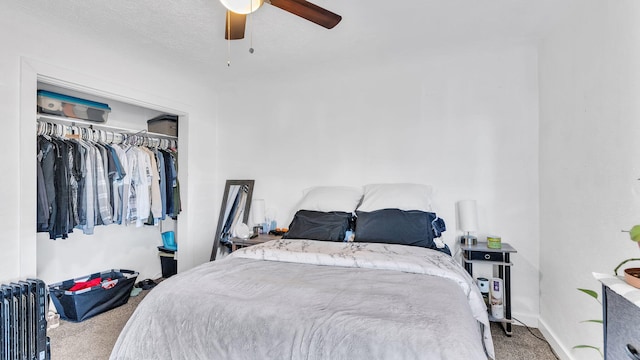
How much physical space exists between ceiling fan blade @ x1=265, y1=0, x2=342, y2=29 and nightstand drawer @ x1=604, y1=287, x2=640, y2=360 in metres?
1.75

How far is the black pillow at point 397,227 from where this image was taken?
241cm

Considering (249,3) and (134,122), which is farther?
(134,122)

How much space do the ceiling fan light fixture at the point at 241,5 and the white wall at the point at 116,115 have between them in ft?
5.38

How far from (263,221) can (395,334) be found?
2.46 m

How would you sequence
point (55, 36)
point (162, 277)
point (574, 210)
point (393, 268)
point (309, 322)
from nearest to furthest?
point (309, 322) → point (393, 268) → point (574, 210) → point (55, 36) → point (162, 277)

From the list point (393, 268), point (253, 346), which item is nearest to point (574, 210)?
point (393, 268)

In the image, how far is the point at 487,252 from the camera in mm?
2434

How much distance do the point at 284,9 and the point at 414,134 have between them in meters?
1.80

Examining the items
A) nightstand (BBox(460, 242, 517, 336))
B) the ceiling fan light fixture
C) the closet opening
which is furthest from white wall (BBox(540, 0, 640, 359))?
the closet opening

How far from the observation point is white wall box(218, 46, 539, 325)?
2.67 meters

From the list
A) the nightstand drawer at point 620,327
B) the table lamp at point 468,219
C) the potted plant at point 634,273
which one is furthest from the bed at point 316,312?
the table lamp at point 468,219

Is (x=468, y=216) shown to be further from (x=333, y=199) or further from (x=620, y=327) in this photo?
(x=620, y=327)

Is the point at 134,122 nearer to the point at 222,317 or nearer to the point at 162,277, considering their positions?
the point at 162,277

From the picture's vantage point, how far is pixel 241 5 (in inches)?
64.6
